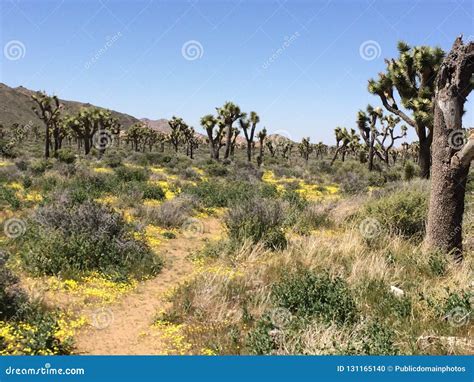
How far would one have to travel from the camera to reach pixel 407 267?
851cm

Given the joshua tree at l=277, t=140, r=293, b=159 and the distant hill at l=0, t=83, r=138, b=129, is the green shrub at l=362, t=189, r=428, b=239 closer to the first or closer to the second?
the joshua tree at l=277, t=140, r=293, b=159

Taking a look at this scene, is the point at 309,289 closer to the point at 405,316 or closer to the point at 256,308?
the point at 256,308

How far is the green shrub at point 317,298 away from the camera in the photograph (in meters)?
6.39

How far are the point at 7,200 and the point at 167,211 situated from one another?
19.0ft

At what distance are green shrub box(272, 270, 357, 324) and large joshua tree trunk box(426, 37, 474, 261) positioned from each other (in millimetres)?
3590

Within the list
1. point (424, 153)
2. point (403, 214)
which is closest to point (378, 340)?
point (403, 214)

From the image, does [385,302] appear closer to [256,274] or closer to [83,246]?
[256,274]

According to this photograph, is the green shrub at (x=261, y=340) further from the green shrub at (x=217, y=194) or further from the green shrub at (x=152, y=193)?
the green shrub at (x=152, y=193)

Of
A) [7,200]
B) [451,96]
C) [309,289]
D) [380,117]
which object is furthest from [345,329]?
[380,117]

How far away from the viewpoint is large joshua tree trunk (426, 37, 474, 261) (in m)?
9.23

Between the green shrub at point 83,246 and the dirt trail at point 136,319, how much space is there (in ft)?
1.75

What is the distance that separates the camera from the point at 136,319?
729cm

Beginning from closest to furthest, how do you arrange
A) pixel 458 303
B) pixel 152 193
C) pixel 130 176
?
pixel 458 303
pixel 152 193
pixel 130 176

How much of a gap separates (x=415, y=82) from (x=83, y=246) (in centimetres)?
1652
